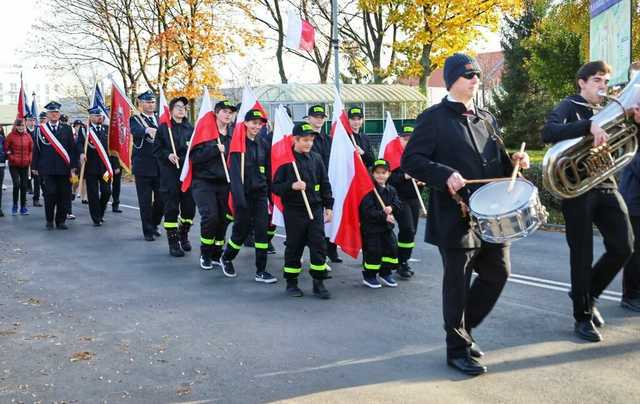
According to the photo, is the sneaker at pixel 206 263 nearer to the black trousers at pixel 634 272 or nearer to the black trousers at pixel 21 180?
the black trousers at pixel 634 272

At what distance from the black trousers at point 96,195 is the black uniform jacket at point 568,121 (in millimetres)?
9736

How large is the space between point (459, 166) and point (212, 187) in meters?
4.75

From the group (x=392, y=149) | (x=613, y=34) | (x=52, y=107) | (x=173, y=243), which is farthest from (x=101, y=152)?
(x=613, y=34)

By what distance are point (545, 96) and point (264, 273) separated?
2735cm

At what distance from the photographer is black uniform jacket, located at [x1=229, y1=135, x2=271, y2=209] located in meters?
8.07

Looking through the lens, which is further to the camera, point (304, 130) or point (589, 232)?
point (304, 130)

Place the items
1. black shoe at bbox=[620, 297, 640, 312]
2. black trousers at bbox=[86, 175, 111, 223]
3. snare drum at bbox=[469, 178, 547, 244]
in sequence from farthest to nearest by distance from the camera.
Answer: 1. black trousers at bbox=[86, 175, 111, 223]
2. black shoe at bbox=[620, 297, 640, 312]
3. snare drum at bbox=[469, 178, 547, 244]

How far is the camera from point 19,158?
1537 cm

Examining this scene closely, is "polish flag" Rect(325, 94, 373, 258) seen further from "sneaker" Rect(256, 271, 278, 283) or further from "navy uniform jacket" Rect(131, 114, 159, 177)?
"navy uniform jacket" Rect(131, 114, 159, 177)

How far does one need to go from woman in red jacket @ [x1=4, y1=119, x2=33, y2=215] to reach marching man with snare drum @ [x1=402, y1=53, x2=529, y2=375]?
12.5 m

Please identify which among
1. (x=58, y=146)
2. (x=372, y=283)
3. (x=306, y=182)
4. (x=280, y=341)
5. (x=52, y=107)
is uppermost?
(x=52, y=107)

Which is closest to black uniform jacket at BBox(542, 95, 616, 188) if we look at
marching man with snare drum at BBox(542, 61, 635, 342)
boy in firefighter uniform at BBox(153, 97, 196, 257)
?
marching man with snare drum at BBox(542, 61, 635, 342)

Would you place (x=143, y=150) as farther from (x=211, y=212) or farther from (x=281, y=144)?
(x=281, y=144)

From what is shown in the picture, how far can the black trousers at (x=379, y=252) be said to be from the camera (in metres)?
7.65
